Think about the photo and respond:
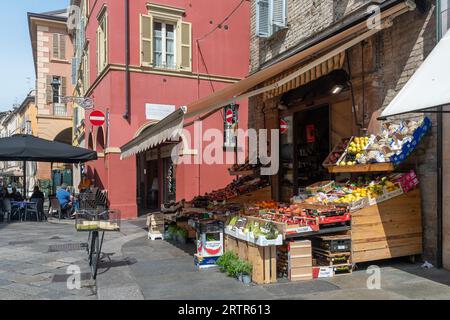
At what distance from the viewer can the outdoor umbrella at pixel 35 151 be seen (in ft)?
41.4

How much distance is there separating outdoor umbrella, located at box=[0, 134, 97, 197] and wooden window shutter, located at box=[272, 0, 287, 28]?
7.60 meters

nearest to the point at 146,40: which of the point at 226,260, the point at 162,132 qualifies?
the point at 162,132

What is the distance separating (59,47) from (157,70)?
60.9ft

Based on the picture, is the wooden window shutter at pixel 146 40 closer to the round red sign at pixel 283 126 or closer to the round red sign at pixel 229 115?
the round red sign at pixel 229 115

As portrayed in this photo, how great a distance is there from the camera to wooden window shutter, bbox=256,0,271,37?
36.7ft

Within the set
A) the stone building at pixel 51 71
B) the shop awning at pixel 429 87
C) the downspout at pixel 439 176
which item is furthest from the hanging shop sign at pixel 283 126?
the stone building at pixel 51 71

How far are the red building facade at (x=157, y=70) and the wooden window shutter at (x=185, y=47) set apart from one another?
37 millimetres

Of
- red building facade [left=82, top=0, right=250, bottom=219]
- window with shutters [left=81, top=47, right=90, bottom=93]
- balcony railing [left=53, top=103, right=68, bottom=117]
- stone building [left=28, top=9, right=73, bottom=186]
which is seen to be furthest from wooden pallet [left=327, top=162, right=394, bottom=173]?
balcony railing [left=53, top=103, right=68, bottom=117]

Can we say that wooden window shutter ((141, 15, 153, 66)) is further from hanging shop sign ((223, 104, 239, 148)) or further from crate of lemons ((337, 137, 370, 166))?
crate of lemons ((337, 137, 370, 166))

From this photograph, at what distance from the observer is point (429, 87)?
504cm

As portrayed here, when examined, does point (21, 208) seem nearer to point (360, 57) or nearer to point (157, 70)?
point (157, 70)

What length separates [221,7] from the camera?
55.4 feet
